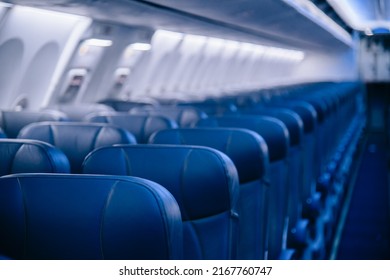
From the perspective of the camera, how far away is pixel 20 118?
5.21m

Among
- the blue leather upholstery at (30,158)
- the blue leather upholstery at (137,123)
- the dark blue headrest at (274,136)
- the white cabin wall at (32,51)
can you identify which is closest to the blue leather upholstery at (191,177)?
the blue leather upholstery at (30,158)

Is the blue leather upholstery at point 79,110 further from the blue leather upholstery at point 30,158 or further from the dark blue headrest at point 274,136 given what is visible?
the blue leather upholstery at point 30,158

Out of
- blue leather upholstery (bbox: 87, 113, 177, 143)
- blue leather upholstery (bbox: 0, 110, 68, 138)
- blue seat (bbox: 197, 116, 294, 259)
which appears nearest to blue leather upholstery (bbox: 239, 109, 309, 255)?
blue seat (bbox: 197, 116, 294, 259)

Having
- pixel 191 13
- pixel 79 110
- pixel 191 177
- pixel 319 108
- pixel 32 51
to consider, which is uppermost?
pixel 191 13

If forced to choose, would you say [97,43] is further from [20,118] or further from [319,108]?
[20,118]

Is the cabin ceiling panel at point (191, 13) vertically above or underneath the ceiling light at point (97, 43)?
above

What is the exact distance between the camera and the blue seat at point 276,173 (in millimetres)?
3984

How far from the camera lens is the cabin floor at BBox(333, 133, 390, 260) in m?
6.99

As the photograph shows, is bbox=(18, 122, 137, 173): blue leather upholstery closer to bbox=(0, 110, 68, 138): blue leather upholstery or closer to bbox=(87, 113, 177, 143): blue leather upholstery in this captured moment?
bbox=(87, 113, 177, 143): blue leather upholstery

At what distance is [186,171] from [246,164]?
31.3 inches

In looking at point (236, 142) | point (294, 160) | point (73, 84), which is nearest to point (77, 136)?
point (236, 142)

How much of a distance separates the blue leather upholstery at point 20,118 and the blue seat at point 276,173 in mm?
1267

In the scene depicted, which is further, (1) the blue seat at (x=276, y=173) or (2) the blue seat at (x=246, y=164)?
(1) the blue seat at (x=276, y=173)

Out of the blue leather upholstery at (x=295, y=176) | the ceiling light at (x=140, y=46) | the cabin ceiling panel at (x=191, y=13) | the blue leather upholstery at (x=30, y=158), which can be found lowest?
the blue leather upholstery at (x=295, y=176)
